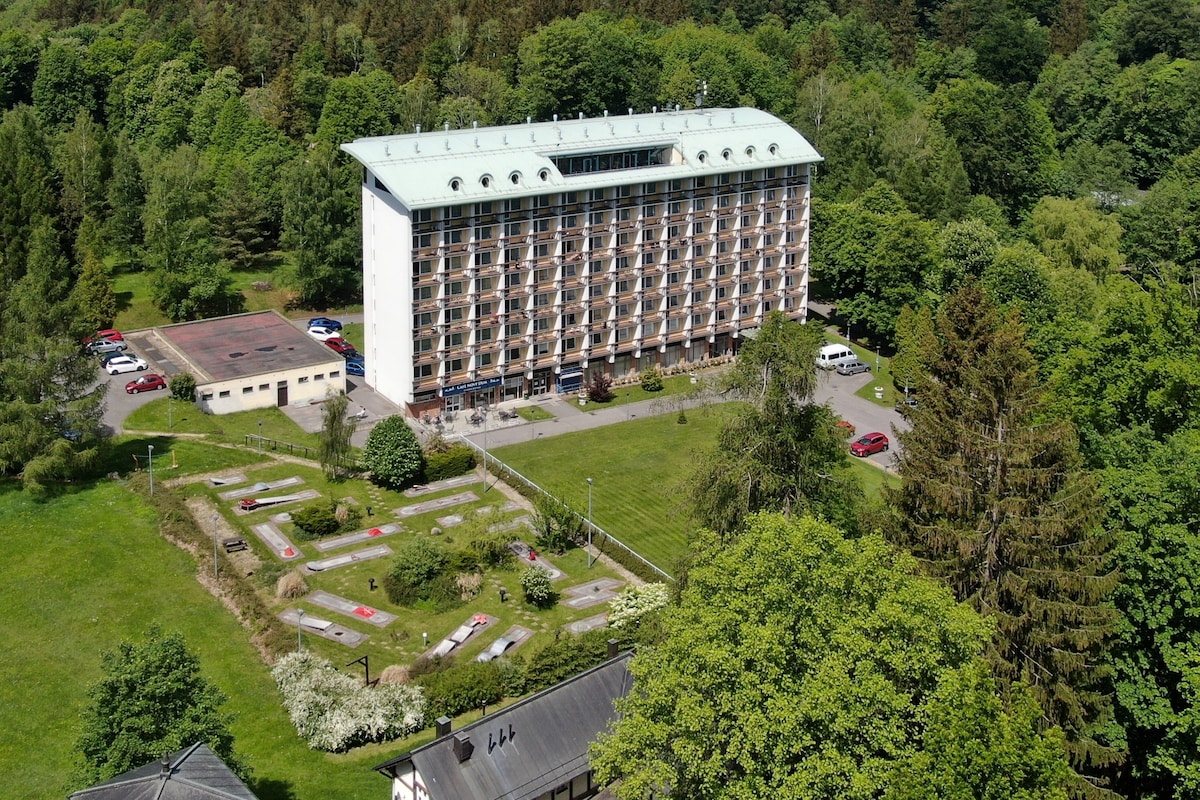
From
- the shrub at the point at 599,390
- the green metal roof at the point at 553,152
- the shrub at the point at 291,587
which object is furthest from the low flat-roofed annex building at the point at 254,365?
the shrub at the point at 291,587

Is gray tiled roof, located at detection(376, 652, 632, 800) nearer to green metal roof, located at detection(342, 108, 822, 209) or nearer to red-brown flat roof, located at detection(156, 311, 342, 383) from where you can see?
green metal roof, located at detection(342, 108, 822, 209)

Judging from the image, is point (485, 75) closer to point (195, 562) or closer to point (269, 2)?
point (269, 2)

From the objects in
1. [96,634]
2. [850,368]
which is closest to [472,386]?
[850,368]

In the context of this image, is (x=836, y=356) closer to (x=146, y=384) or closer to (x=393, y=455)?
(x=393, y=455)

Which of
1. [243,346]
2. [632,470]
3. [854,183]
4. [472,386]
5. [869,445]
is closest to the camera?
[632,470]

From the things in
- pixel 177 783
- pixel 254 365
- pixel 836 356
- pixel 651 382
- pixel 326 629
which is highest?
pixel 177 783

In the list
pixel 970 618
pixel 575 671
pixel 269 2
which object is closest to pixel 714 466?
pixel 575 671
